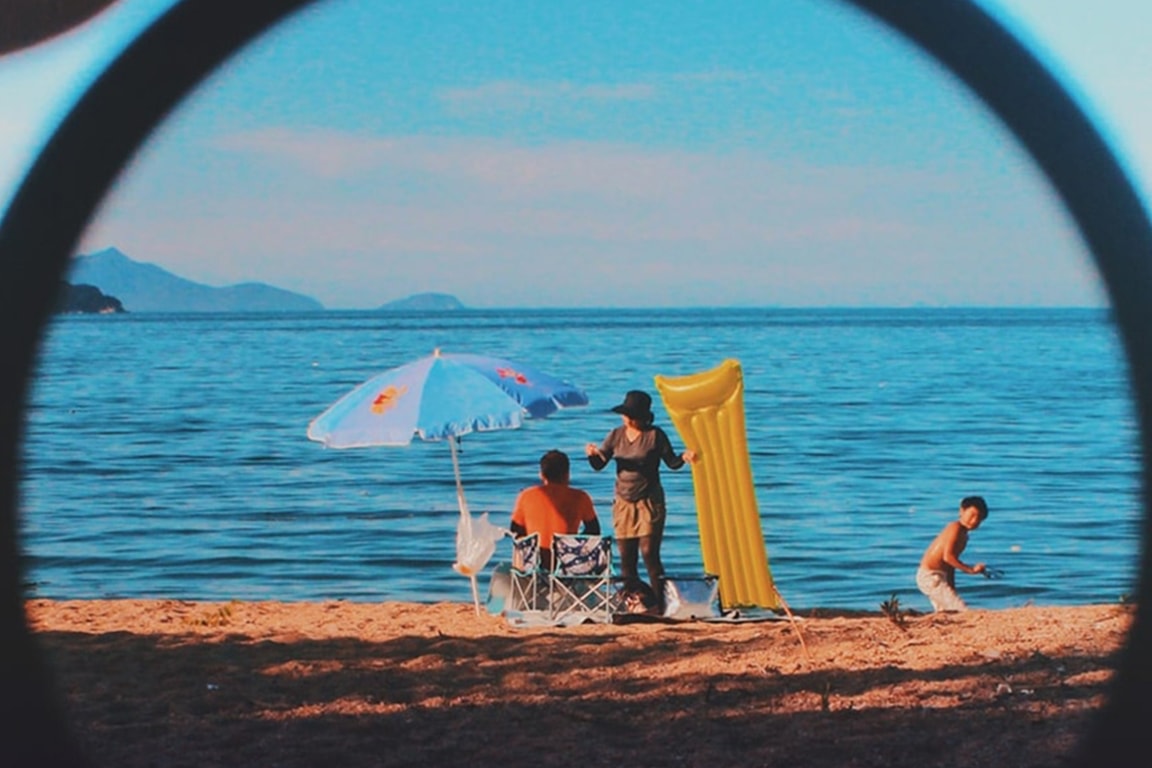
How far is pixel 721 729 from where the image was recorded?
23.2 feet

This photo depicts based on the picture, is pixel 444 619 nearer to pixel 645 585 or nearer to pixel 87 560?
pixel 645 585

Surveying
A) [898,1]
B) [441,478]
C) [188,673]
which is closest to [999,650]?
[188,673]

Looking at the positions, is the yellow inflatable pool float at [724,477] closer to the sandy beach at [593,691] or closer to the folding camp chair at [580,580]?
the sandy beach at [593,691]

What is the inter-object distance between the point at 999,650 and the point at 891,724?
1.78 m

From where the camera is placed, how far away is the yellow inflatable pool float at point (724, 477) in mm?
10430

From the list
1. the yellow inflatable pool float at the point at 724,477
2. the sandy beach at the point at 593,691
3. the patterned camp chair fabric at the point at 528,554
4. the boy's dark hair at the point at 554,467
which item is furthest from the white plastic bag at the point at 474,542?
the yellow inflatable pool float at the point at 724,477

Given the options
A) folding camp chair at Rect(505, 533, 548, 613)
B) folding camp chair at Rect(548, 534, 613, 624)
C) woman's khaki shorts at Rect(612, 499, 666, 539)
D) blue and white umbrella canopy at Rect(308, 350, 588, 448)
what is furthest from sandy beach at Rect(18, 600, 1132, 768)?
blue and white umbrella canopy at Rect(308, 350, 588, 448)

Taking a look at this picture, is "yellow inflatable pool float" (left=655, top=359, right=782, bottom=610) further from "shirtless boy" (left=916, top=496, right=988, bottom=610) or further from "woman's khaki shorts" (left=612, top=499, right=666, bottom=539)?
"shirtless boy" (left=916, top=496, right=988, bottom=610)

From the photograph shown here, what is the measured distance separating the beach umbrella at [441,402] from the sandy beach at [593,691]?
135cm

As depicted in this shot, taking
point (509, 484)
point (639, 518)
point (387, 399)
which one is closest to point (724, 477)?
point (639, 518)

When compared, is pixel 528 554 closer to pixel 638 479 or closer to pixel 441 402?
pixel 638 479

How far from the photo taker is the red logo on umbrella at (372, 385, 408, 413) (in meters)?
11.2

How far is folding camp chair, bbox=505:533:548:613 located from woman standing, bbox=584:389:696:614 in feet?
1.87

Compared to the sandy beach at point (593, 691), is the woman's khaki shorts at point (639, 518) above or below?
above
